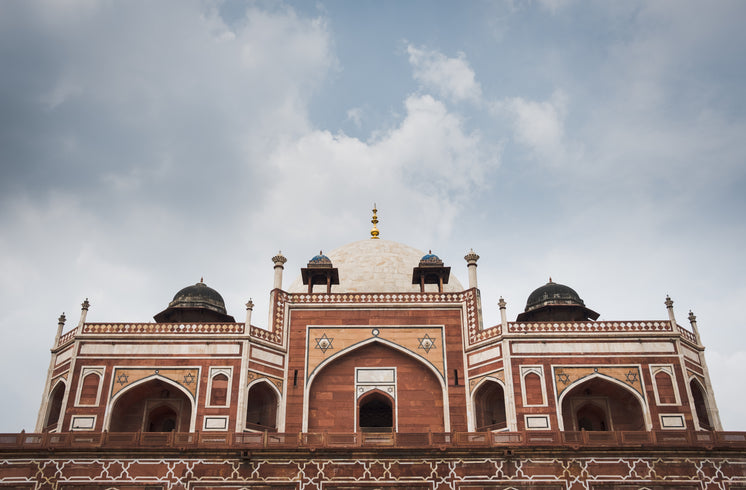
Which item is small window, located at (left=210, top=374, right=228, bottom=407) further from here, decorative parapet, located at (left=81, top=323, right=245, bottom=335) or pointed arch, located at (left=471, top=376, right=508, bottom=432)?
pointed arch, located at (left=471, top=376, right=508, bottom=432)

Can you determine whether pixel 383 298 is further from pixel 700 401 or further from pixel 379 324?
pixel 700 401

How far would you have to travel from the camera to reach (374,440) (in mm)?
19750

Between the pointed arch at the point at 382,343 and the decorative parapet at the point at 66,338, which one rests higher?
the decorative parapet at the point at 66,338

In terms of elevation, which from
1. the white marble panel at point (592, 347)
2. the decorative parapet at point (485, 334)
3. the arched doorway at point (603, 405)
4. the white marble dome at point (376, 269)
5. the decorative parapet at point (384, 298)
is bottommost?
the arched doorway at point (603, 405)

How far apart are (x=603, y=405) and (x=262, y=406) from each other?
11.2 meters

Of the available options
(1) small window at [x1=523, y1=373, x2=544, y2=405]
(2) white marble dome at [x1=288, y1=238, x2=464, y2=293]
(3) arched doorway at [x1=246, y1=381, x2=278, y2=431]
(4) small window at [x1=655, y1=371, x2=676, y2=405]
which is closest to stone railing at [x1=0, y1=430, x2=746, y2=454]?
(1) small window at [x1=523, y1=373, x2=544, y2=405]

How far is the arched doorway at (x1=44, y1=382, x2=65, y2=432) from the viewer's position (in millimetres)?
22016

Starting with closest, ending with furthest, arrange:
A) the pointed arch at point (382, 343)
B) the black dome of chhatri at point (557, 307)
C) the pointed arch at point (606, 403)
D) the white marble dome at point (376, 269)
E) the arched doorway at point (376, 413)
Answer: the pointed arch at point (606, 403) → the pointed arch at point (382, 343) → the arched doorway at point (376, 413) → the black dome of chhatri at point (557, 307) → the white marble dome at point (376, 269)

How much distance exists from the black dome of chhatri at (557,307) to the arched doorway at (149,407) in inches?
499

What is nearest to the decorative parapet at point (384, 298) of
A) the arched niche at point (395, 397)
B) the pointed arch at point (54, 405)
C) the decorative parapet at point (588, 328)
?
the arched niche at point (395, 397)

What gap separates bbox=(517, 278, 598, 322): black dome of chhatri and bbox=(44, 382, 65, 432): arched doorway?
16349 mm

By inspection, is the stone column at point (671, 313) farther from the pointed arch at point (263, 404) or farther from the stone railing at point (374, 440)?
the pointed arch at point (263, 404)

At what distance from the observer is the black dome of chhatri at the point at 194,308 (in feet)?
84.5

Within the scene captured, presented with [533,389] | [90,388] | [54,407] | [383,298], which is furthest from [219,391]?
[533,389]
